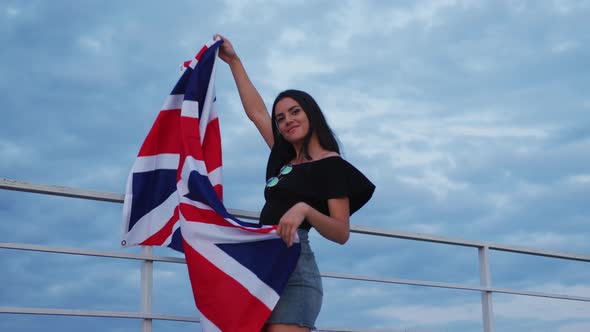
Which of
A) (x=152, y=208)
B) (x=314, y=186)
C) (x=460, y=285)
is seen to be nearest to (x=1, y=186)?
(x=152, y=208)

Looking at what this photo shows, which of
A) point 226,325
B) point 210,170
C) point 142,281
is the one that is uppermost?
point 210,170

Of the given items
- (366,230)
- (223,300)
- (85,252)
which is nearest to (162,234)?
(85,252)

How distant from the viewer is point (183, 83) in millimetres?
3777

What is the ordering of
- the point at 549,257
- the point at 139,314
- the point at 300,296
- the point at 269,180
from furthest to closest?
the point at 549,257
the point at 139,314
the point at 269,180
the point at 300,296

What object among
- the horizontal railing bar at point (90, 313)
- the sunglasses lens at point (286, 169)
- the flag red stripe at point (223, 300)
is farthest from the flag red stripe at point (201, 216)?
the horizontal railing bar at point (90, 313)

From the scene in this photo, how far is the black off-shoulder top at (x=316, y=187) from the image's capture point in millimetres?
3105

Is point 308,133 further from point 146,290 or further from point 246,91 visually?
point 146,290

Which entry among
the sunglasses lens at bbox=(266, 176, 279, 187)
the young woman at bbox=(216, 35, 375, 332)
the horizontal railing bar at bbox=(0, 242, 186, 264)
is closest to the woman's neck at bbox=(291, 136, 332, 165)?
the young woman at bbox=(216, 35, 375, 332)

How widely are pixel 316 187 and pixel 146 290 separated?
92cm

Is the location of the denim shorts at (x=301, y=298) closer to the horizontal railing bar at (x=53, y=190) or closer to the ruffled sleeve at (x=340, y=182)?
the ruffled sleeve at (x=340, y=182)

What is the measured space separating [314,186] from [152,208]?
826mm

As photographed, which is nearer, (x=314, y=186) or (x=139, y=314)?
(x=314, y=186)

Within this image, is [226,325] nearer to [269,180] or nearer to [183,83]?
[269,180]

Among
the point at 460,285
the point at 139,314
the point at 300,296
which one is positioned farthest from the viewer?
the point at 460,285
